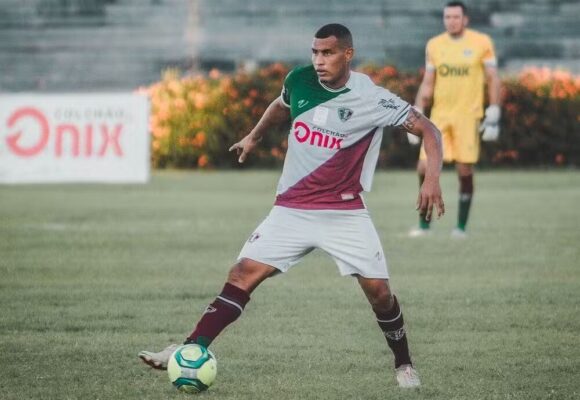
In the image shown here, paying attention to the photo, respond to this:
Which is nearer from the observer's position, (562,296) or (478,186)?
(562,296)

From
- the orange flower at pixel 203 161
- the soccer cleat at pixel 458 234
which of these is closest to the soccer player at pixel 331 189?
the soccer cleat at pixel 458 234

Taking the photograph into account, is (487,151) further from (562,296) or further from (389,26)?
(562,296)

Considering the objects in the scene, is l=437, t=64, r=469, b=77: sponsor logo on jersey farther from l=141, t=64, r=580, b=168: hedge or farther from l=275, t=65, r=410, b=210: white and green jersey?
l=141, t=64, r=580, b=168: hedge

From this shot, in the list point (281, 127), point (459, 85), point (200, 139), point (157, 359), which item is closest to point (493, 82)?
point (459, 85)

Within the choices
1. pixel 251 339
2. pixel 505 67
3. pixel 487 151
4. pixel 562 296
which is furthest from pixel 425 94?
pixel 505 67

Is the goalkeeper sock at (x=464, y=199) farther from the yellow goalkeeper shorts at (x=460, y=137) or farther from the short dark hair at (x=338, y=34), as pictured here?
the short dark hair at (x=338, y=34)

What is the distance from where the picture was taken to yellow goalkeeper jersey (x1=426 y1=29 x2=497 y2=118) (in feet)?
47.9

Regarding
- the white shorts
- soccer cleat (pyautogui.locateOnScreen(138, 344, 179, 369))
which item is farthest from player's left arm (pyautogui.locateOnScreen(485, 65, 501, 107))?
soccer cleat (pyautogui.locateOnScreen(138, 344, 179, 369))

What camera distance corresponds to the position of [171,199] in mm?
19375

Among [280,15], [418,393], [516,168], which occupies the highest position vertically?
[418,393]

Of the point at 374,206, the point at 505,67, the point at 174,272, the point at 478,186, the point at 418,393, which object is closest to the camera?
the point at 418,393

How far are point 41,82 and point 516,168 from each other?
10.8 meters

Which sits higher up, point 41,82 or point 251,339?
point 251,339

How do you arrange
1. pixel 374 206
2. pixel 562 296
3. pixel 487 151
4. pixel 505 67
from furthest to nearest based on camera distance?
pixel 505 67 → pixel 487 151 → pixel 374 206 → pixel 562 296
